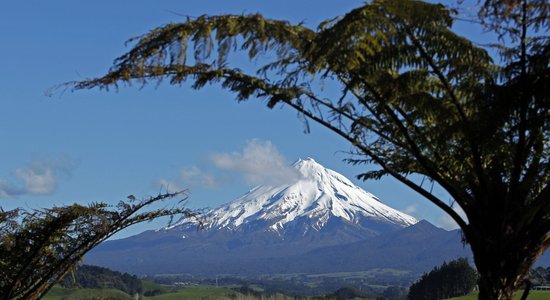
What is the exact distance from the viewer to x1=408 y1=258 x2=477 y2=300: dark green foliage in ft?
249

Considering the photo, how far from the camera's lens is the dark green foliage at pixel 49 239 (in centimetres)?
1316

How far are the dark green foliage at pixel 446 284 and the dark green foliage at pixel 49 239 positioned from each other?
65.1 metres

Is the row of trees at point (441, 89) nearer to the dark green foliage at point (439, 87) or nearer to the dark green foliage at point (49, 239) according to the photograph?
the dark green foliage at point (439, 87)

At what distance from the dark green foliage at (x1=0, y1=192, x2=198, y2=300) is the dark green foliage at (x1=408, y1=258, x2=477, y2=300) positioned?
2562 inches

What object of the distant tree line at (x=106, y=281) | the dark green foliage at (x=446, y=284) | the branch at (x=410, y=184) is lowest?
the branch at (x=410, y=184)

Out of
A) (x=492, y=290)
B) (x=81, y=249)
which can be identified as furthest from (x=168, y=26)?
(x=81, y=249)

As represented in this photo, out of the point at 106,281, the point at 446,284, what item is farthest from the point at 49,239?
the point at 106,281

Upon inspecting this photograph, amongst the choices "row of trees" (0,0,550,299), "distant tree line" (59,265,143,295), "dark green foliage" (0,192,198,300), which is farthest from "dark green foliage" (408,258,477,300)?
"row of trees" (0,0,550,299)

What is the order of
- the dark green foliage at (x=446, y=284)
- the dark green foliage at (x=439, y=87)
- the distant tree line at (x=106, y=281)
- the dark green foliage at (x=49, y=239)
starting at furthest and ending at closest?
1. the distant tree line at (x=106, y=281)
2. the dark green foliage at (x=446, y=284)
3. the dark green foliage at (x=49, y=239)
4. the dark green foliage at (x=439, y=87)

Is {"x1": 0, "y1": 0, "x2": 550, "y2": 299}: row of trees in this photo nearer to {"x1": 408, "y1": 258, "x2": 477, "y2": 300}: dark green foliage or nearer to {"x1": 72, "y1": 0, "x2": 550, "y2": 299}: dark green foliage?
{"x1": 72, "y1": 0, "x2": 550, "y2": 299}: dark green foliage

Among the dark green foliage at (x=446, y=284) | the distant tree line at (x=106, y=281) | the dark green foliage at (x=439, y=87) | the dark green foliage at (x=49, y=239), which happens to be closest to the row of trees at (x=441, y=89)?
the dark green foliage at (x=439, y=87)

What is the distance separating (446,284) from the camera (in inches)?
3009

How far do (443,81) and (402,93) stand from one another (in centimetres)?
43

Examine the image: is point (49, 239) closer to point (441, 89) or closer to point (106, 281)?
point (441, 89)
